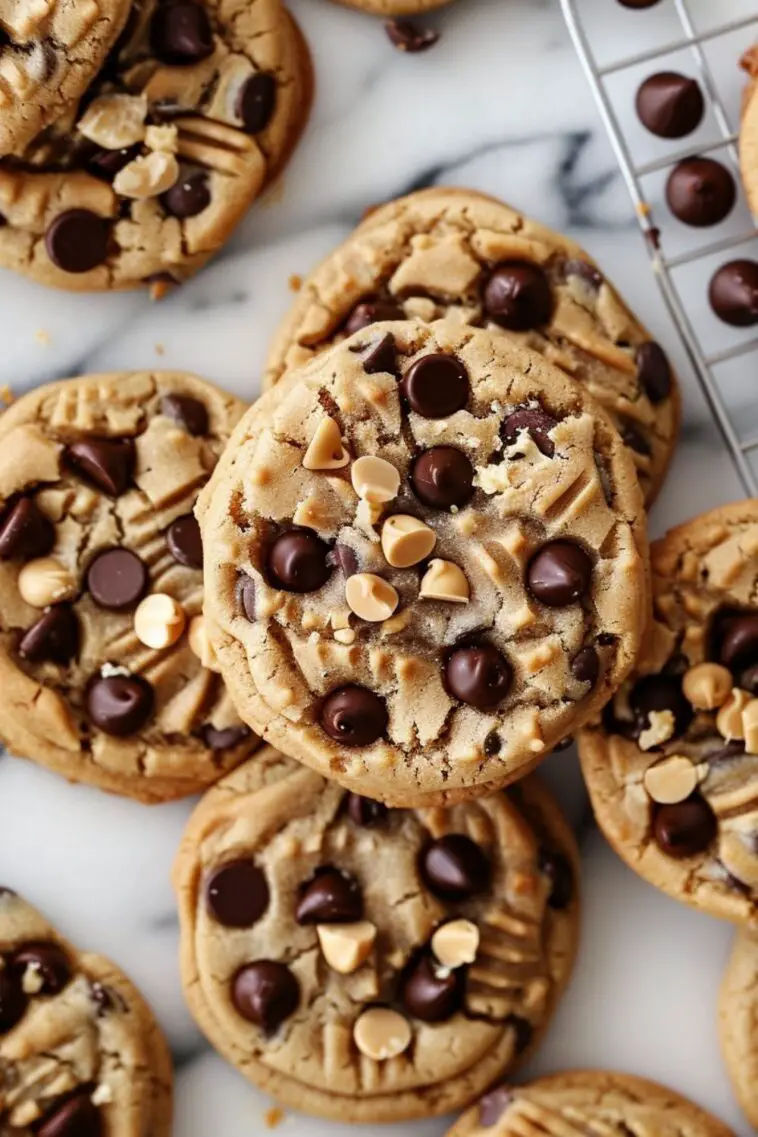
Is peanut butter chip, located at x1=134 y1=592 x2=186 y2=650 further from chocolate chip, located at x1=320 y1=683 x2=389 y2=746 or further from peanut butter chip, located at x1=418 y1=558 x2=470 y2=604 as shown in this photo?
peanut butter chip, located at x1=418 y1=558 x2=470 y2=604

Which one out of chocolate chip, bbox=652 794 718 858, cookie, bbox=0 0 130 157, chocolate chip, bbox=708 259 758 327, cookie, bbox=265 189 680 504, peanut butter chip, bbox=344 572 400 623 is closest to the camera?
peanut butter chip, bbox=344 572 400 623

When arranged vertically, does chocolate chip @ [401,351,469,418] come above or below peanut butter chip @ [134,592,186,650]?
above

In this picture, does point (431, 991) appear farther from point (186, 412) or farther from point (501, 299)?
point (501, 299)

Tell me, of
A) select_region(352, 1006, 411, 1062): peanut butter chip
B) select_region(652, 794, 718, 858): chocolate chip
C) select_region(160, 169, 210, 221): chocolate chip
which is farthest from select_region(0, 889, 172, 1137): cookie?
select_region(160, 169, 210, 221): chocolate chip

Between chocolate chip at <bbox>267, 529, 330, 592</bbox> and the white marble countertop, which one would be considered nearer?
chocolate chip at <bbox>267, 529, 330, 592</bbox>

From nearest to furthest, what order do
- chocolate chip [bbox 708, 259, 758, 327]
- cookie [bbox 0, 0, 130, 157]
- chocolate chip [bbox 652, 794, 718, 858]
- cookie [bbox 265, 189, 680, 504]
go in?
1. cookie [bbox 0, 0, 130, 157]
2. chocolate chip [bbox 652, 794, 718, 858]
3. cookie [bbox 265, 189, 680, 504]
4. chocolate chip [bbox 708, 259, 758, 327]

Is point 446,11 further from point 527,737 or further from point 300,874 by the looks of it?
point 300,874
